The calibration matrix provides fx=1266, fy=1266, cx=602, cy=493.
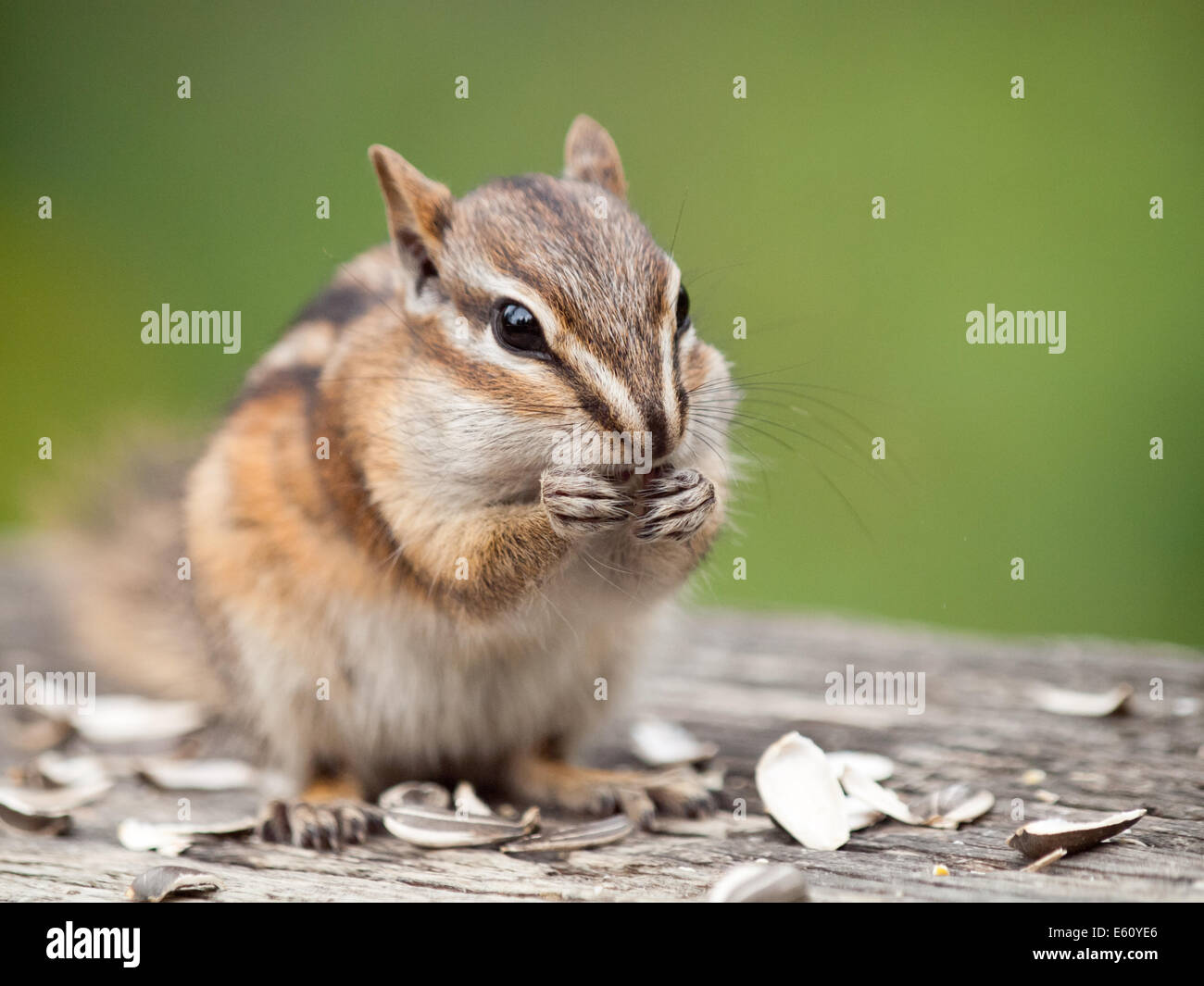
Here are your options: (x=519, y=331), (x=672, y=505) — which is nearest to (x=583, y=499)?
(x=672, y=505)

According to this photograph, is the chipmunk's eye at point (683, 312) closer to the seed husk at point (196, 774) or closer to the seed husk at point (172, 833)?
the seed husk at point (172, 833)

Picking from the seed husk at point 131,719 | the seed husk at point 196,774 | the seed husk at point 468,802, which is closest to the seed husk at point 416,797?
the seed husk at point 468,802

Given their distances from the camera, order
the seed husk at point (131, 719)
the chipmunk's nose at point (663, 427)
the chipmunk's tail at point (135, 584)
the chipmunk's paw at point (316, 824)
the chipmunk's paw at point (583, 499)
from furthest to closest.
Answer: the chipmunk's tail at point (135, 584)
the seed husk at point (131, 719)
the chipmunk's paw at point (316, 824)
the chipmunk's paw at point (583, 499)
the chipmunk's nose at point (663, 427)

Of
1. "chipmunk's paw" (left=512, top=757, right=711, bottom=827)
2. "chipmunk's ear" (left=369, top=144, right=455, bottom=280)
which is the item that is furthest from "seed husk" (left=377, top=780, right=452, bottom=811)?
"chipmunk's ear" (left=369, top=144, right=455, bottom=280)

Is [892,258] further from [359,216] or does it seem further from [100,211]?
[100,211]

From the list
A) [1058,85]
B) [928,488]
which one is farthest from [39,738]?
[1058,85]
